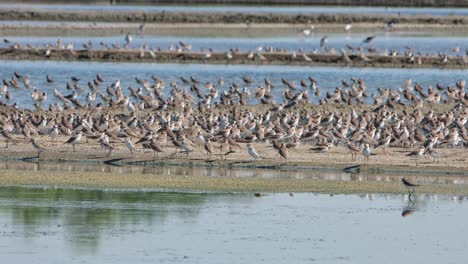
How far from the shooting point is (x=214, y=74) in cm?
Result: 4675

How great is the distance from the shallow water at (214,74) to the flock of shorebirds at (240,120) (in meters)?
2.10

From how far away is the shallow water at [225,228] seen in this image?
17.4 metres

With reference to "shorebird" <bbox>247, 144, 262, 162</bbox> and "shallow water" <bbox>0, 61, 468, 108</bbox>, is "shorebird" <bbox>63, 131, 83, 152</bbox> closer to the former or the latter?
"shorebird" <bbox>247, 144, 262, 162</bbox>

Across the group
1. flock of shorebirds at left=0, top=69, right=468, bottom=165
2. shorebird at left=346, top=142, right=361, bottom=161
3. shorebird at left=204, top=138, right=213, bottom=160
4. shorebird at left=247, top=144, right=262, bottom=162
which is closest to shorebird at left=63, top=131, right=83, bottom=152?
flock of shorebirds at left=0, top=69, right=468, bottom=165

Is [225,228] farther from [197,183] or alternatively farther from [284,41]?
[284,41]

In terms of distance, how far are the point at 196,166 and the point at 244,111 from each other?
869 cm

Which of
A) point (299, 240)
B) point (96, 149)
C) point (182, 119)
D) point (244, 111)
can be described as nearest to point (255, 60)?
point (244, 111)

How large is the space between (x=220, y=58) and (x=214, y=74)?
558 cm

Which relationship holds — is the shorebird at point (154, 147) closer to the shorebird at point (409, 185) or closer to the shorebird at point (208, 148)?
the shorebird at point (208, 148)

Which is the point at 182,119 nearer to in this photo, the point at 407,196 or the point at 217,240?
the point at 407,196

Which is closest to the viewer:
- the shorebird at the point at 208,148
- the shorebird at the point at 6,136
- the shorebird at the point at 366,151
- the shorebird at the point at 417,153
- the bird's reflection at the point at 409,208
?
the bird's reflection at the point at 409,208

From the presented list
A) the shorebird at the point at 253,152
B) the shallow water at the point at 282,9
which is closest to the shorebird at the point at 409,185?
the shorebird at the point at 253,152

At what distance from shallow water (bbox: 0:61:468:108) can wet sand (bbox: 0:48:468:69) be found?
0.99 m

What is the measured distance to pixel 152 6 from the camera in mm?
92000
